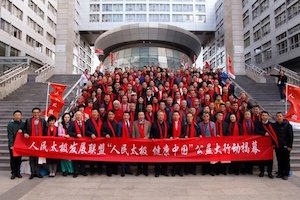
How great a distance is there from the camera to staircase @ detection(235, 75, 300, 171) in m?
7.54

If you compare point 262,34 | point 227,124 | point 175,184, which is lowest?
point 175,184

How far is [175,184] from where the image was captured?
586 cm

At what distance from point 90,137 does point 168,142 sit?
1996 mm

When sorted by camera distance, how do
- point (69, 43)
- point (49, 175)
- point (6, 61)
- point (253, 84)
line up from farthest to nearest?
point (69, 43) → point (6, 61) → point (253, 84) → point (49, 175)

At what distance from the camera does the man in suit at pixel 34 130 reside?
6.43 meters

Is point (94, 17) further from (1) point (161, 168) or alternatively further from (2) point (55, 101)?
(1) point (161, 168)

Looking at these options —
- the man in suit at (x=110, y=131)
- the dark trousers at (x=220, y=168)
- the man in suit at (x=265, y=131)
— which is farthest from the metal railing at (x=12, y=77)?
the man in suit at (x=265, y=131)

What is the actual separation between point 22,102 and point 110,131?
6717 millimetres

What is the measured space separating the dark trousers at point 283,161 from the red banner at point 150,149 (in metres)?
0.22

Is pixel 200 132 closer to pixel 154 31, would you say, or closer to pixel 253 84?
pixel 253 84

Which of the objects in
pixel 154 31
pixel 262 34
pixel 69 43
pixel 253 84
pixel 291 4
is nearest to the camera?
pixel 253 84

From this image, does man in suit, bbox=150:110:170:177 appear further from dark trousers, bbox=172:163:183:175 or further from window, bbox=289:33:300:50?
window, bbox=289:33:300:50

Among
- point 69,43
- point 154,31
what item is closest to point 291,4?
point 154,31

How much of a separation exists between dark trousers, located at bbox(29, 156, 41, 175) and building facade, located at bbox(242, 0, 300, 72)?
31.6 m
